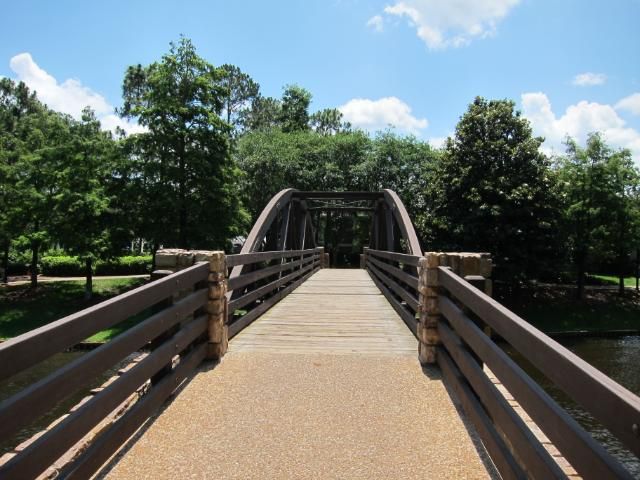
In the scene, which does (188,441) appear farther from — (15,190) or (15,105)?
(15,105)

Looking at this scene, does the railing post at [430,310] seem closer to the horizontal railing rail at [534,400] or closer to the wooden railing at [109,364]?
the horizontal railing rail at [534,400]

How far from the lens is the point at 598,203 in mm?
24109

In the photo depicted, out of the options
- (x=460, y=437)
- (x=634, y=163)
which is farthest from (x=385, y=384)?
(x=634, y=163)

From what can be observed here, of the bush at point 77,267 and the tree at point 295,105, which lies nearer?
the bush at point 77,267

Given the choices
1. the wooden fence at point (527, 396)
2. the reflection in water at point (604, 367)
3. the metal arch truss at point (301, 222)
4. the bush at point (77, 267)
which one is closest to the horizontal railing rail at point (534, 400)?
the wooden fence at point (527, 396)

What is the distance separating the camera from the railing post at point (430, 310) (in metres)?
4.23

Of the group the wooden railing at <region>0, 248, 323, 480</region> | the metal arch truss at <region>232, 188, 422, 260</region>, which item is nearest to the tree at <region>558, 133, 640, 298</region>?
the metal arch truss at <region>232, 188, 422, 260</region>

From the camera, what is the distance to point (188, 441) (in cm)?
279

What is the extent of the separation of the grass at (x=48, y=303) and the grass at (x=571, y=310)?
16.4 m

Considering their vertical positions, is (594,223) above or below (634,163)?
below

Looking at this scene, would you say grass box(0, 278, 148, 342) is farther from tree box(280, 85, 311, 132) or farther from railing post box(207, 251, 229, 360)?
tree box(280, 85, 311, 132)

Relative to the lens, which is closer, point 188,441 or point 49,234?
point 188,441

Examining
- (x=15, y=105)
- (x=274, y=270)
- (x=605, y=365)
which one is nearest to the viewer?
(x=274, y=270)

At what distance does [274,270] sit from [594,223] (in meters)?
21.7
